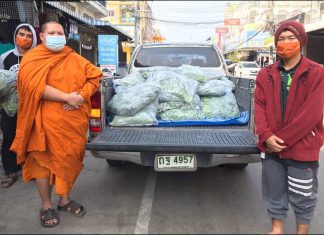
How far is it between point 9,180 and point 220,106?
254cm

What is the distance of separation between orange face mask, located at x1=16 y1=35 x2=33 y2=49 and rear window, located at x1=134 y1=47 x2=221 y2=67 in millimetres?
2424

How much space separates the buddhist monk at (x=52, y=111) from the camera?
346 centimetres


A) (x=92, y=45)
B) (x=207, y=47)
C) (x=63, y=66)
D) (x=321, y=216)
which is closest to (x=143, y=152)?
(x=63, y=66)

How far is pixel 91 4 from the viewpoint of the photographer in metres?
27.1

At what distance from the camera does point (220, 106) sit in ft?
15.0

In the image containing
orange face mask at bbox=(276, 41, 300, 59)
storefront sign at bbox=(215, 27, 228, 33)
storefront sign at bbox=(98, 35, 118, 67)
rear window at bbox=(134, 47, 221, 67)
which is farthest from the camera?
storefront sign at bbox=(215, 27, 228, 33)

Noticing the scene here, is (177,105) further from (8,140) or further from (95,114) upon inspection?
(8,140)

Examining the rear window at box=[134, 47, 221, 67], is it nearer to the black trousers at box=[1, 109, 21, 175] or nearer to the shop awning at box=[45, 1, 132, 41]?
the black trousers at box=[1, 109, 21, 175]

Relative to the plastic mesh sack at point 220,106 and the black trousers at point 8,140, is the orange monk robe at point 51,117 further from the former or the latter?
the plastic mesh sack at point 220,106

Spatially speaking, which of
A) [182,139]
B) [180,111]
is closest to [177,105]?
[180,111]

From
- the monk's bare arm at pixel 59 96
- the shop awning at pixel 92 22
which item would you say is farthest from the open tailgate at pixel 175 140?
the shop awning at pixel 92 22

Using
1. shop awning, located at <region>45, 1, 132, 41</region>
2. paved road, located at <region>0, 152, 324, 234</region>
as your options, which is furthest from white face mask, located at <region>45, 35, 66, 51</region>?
shop awning, located at <region>45, 1, 132, 41</region>

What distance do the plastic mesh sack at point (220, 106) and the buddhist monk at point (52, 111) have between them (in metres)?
1.40

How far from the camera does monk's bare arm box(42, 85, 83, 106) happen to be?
3428mm
